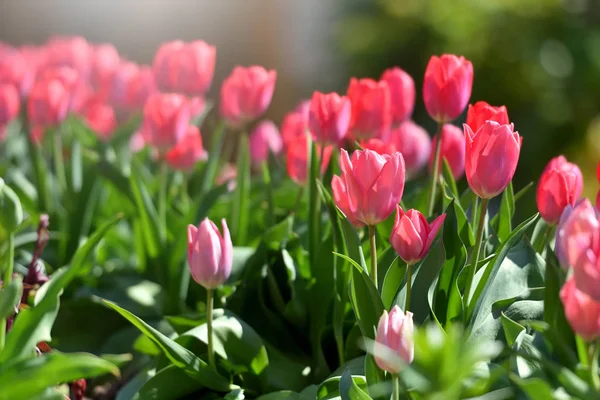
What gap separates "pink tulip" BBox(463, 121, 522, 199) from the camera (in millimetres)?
702

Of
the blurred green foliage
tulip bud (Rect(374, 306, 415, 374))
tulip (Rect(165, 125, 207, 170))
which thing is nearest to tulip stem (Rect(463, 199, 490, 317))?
tulip bud (Rect(374, 306, 415, 374))

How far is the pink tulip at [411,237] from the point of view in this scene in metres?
0.72

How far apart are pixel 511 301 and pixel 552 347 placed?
14cm

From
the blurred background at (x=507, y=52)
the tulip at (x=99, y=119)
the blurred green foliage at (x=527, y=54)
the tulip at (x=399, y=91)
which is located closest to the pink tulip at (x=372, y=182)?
the tulip at (x=399, y=91)

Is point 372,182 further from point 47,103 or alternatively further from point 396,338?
point 47,103

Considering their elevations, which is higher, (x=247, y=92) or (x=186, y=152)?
(x=247, y=92)

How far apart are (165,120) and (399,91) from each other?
34cm

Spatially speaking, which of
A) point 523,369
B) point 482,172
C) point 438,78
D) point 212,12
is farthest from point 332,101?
point 212,12

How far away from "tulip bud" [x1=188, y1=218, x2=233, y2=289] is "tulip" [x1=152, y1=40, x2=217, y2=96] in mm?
571

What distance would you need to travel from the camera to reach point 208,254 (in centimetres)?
76

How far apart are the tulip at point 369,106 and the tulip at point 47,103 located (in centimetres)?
50

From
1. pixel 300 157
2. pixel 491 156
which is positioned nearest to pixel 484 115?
pixel 491 156

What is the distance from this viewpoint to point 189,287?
1.11 m

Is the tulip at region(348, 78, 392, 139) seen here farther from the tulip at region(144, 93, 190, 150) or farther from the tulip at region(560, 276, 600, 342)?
the tulip at region(560, 276, 600, 342)
